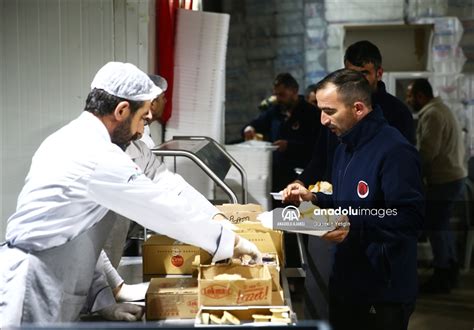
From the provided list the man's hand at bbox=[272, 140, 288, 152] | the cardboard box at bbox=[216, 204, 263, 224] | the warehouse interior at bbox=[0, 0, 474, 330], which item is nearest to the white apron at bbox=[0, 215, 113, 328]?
the warehouse interior at bbox=[0, 0, 474, 330]

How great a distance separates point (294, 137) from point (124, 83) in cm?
113

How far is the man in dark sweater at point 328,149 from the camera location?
2629 millimetres

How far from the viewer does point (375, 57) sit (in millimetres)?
2844

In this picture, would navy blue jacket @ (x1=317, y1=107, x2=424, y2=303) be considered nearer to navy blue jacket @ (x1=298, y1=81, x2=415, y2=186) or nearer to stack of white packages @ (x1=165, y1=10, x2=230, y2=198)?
navy blue jacket @ (x1=298, y1=81, x2=415, y2=186)

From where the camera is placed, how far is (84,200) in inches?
78.6

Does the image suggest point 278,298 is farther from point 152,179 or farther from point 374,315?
point 152,179

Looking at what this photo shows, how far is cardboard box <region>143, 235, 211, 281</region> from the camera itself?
2379mm

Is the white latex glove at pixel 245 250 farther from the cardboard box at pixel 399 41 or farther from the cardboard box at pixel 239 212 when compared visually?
the cardboard box at pixel 399 41

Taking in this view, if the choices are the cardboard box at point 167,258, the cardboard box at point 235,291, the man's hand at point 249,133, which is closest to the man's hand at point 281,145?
the man's hand at point 249,133

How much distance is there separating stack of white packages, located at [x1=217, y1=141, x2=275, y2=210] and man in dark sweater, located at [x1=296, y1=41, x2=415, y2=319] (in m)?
0.26

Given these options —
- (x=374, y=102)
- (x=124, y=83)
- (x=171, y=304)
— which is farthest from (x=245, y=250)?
(x=374, y=102)

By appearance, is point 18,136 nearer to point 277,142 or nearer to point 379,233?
point 277,142

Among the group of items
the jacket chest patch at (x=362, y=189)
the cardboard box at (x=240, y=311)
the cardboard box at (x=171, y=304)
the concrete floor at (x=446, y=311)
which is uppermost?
the jacket chest patch at (x=362, y=189)

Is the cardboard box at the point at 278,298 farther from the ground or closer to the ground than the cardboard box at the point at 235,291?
closer to the ground
